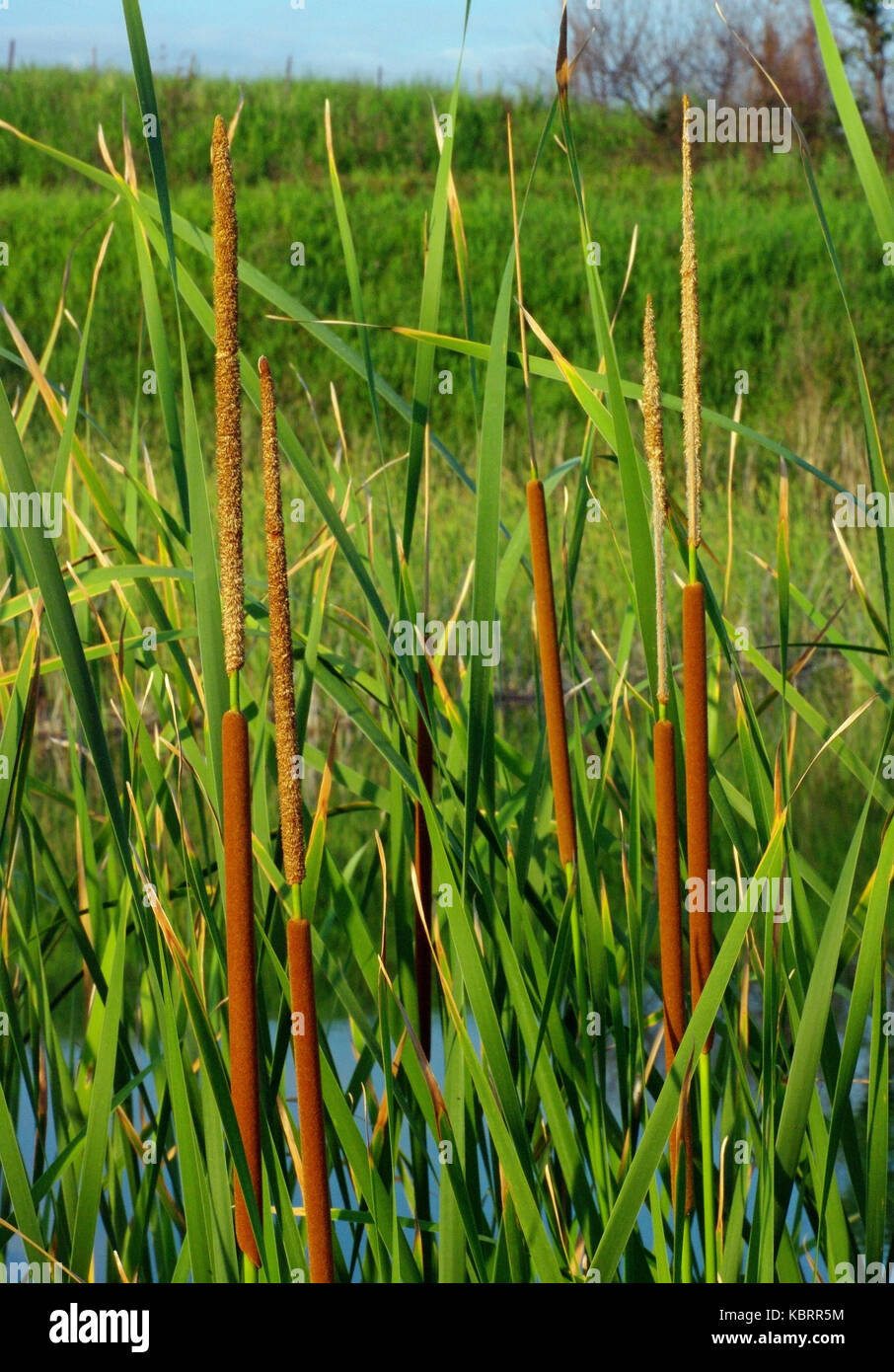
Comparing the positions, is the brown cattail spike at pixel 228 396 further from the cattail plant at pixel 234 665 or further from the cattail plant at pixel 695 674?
the cattail plant at pixel 695 674

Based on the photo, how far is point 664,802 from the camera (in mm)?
497

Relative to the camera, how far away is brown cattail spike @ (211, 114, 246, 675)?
0.38 metres

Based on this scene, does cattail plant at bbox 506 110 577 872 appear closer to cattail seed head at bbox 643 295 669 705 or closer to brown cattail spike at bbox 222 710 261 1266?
cattail seed head at bbox 643 295 669 705

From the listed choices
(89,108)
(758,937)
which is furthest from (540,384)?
(758,937)

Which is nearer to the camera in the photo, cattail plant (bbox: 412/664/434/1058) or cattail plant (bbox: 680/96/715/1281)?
cattail plant (bbox: 680/96/715/1281)

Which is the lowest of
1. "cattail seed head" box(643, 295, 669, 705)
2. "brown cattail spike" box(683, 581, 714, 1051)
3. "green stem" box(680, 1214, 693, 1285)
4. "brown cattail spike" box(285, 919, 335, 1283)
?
"green stem" box(680, 1214, 693, 1285)

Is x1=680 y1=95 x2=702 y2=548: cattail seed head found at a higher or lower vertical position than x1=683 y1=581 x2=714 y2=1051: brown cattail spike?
higher

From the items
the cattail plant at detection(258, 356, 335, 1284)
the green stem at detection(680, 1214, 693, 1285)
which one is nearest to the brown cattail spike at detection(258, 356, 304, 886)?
the cattail plant at detection(258, 356, 335, 1284)

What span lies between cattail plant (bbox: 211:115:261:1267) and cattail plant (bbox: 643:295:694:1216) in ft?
0.55

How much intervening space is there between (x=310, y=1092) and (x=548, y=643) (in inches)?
8.4

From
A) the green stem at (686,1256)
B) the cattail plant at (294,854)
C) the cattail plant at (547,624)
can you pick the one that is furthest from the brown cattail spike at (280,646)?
the green stem at (686,1256)

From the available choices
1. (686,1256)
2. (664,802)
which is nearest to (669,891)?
(664,802)

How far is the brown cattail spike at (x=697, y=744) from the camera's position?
1.58ft
